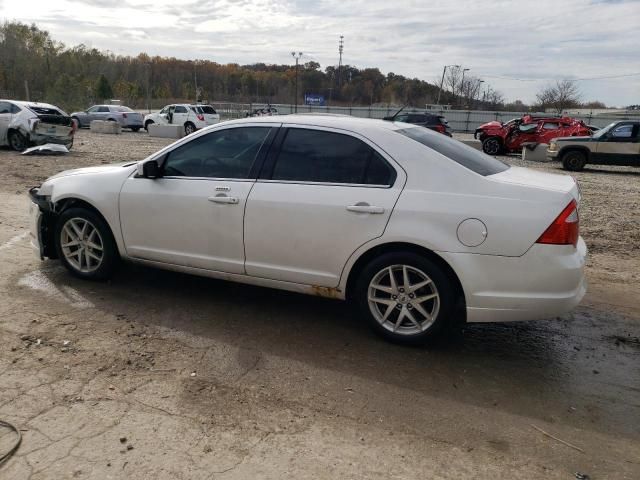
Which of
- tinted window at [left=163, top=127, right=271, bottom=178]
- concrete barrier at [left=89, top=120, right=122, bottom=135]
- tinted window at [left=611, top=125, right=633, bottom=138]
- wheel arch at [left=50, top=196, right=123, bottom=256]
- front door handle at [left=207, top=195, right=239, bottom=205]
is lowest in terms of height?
concrete barrier at [left=89, top=120, right=122, bottom=135]

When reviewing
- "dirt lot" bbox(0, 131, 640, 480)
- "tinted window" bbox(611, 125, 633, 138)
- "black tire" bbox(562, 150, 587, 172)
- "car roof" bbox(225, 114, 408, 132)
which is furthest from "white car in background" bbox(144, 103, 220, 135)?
"car roof" bbox(225, 114, 408, 132)

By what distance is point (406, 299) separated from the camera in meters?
3.73

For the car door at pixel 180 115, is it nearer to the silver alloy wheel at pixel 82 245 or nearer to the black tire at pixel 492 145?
the black tire at pixel 492 145

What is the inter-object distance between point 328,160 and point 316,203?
380 mm

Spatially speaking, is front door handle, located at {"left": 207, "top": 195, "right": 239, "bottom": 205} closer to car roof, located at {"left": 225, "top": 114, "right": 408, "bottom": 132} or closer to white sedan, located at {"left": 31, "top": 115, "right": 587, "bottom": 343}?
white sedan, located at {"left": 31, "top": 115, "right": 587, "bottom": 343}

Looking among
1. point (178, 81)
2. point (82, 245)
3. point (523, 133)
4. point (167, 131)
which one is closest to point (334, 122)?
point (82, 245)

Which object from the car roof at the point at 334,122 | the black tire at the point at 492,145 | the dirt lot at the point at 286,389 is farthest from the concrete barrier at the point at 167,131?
the car roof at the point at 334,122

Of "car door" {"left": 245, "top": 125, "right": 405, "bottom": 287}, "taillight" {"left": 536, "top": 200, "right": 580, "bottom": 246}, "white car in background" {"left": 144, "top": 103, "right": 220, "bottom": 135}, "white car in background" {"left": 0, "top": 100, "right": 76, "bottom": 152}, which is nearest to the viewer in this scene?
"taillight" {"left": 536, "top": 200, "right": 580, "bottom": 246}

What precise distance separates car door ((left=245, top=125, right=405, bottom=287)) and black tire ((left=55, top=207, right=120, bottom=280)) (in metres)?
1.49

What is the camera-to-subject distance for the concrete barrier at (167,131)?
87.5 feet

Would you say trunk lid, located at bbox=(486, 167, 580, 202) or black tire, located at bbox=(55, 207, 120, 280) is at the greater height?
trunk lid, located at bbox=(486, 167, 580, 202)

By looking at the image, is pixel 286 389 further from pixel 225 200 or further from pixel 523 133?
pixel 523 133

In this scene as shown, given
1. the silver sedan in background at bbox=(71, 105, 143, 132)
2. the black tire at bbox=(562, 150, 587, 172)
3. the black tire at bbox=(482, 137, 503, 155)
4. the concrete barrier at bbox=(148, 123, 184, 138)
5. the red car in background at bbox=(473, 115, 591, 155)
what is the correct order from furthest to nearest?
the silver sedan in background at bbox=(71, 105, 143, 132), the concrete barrier at bbox=(148, 123, 184, 138), the black tire at bbox=(482, 137, 503, 155), the red car in background at bbox=(473, 115, 591, 155), the black tire at bbox=(562, 150, 587, 172)

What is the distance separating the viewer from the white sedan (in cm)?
344
